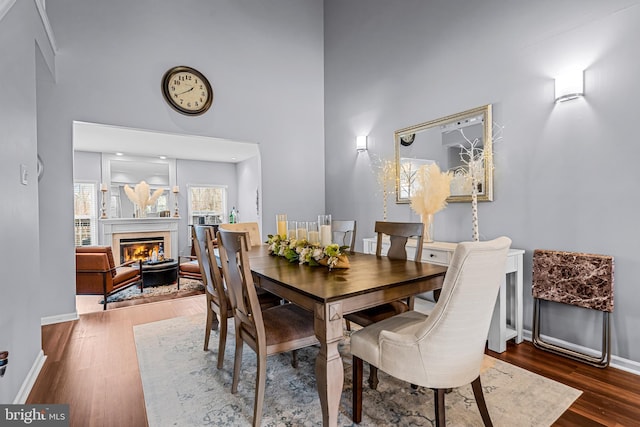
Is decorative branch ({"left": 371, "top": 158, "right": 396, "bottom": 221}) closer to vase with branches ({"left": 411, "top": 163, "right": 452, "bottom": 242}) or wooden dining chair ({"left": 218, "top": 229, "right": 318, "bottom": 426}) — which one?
vase with branches ({"left": 411, "top": 163, "right": 452, "bottom": 242})

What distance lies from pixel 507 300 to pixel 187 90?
4.33m

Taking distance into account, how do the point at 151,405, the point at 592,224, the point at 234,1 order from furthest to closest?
the point at 234,1, the point at 592,224, the point at 151,405

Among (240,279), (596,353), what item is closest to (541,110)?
(596,353)

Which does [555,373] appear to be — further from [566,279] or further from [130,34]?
[130,34]

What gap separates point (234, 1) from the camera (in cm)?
445

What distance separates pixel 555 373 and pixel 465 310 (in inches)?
57.3

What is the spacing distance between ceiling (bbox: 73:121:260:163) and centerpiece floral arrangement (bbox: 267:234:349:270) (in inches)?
100

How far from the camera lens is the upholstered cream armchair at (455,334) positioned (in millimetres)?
1273

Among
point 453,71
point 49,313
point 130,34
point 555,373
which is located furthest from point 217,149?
point 555,373

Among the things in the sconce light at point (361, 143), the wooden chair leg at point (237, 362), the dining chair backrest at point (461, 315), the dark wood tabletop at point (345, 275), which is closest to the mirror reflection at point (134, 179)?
the sconce light at point (361, 143)

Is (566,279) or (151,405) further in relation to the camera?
(566,279)

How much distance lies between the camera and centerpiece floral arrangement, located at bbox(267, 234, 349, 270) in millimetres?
1968

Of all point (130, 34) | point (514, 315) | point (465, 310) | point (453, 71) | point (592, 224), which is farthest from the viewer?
point (130, 34)

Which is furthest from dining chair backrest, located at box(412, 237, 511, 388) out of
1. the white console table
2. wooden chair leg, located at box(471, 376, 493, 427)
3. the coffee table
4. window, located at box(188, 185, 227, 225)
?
window, located at box(188, 185, 227, 225)
